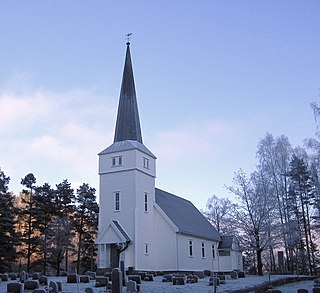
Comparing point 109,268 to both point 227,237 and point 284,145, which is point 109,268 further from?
point 284,145

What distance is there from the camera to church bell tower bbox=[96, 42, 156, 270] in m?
34.2

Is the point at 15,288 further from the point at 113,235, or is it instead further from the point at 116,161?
the point at 116,161

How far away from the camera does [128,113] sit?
3978cm

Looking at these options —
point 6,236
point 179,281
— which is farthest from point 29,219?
point 179,281

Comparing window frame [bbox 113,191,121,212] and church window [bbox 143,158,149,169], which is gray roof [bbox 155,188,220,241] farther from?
window frame [bbox 113,191,121,212]

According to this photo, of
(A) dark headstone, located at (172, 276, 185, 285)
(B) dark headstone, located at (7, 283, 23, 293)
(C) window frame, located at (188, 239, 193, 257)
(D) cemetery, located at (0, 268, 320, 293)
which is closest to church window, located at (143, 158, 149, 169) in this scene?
(C) window frame, located at (188, 239, 193, 257)

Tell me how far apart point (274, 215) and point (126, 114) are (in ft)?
54.5

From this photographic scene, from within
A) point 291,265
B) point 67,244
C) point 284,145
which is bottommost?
point 291,265

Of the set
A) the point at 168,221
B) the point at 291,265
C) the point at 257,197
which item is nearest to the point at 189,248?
the point at 168,221

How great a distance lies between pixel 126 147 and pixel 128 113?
4.38m

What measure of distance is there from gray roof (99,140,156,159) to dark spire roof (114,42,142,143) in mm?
786

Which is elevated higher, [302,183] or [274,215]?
[302,183]

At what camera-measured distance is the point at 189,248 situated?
38.9m

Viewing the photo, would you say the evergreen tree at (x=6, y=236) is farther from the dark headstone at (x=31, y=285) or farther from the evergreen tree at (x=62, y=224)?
the dark headstone at (x=31, y=285)
